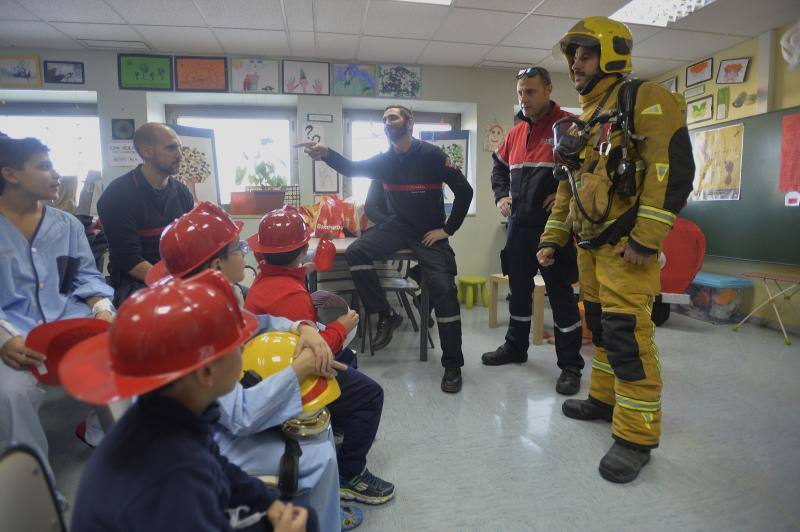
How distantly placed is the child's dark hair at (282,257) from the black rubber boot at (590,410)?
152 cm

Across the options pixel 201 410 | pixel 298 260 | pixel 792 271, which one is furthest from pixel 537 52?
pixel 201 410

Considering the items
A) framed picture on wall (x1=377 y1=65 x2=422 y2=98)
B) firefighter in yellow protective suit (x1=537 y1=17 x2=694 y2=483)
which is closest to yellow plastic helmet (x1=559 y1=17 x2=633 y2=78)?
firefighter in yellow protective suit (x1=537 y1=17 x2=694 y2=483)

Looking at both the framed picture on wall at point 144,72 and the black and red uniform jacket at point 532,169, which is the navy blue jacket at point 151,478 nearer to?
the black and red uniform jacket at point 532,169

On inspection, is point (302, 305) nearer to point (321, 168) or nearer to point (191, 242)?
point (191, 242)

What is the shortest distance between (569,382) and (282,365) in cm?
182

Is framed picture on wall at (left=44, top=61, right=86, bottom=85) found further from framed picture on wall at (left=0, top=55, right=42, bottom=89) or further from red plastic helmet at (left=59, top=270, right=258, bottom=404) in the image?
red plastic helmet at (left=59, top=270, right=258, bottom=404)

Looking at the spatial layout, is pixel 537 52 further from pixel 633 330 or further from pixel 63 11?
pixel 63 11

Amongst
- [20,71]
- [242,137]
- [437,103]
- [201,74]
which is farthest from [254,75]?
[20,71]

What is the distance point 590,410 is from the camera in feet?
6.59

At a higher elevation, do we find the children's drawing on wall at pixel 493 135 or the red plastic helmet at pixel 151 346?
the children's drawing on wall at pixel 493 135

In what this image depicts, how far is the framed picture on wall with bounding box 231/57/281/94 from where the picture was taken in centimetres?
427

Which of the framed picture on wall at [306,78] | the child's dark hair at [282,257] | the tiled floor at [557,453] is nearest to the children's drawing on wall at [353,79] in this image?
the framed picture on wall at [306,78]

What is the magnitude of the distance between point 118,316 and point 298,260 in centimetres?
85

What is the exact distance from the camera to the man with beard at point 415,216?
2.56 metres
